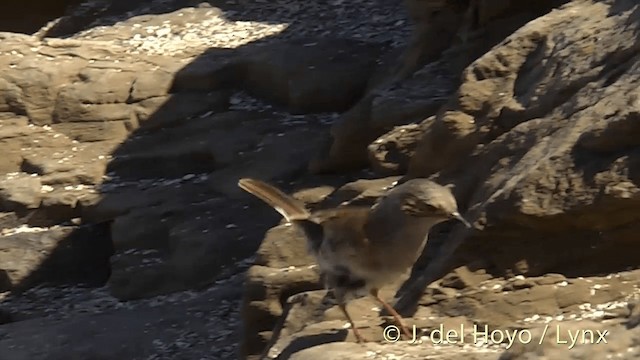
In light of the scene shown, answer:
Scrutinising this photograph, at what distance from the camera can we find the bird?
15.7 feet

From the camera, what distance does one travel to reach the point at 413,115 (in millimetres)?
8125

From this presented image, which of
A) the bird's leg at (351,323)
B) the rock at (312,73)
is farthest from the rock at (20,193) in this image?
the bird's leg at (351,323)

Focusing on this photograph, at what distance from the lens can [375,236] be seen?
195 inches

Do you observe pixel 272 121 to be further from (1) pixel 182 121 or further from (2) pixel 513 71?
(2) pixel 513 71

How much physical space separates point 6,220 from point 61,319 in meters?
1.55

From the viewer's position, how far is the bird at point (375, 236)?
4.77m

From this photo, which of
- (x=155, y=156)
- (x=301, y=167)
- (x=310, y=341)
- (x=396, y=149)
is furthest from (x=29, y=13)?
(x=310, y=341)

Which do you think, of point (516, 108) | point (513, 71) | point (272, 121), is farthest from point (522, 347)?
point (272, 121)

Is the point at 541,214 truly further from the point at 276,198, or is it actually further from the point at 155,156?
the point at 155,156

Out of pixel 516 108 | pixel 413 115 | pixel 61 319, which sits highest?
pixel 516 108

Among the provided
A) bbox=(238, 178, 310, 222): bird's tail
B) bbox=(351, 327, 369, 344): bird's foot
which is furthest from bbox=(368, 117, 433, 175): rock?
bbox=(351, 327, 369, 344): bird's foot

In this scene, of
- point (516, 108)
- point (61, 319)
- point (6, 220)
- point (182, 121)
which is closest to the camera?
point (516, 108)

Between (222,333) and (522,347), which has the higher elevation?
(522,347)

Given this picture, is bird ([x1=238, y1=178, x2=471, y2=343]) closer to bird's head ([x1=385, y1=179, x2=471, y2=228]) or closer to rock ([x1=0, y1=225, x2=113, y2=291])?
bird's head ([x1=385, y1=179, x2=471, y2=228])
